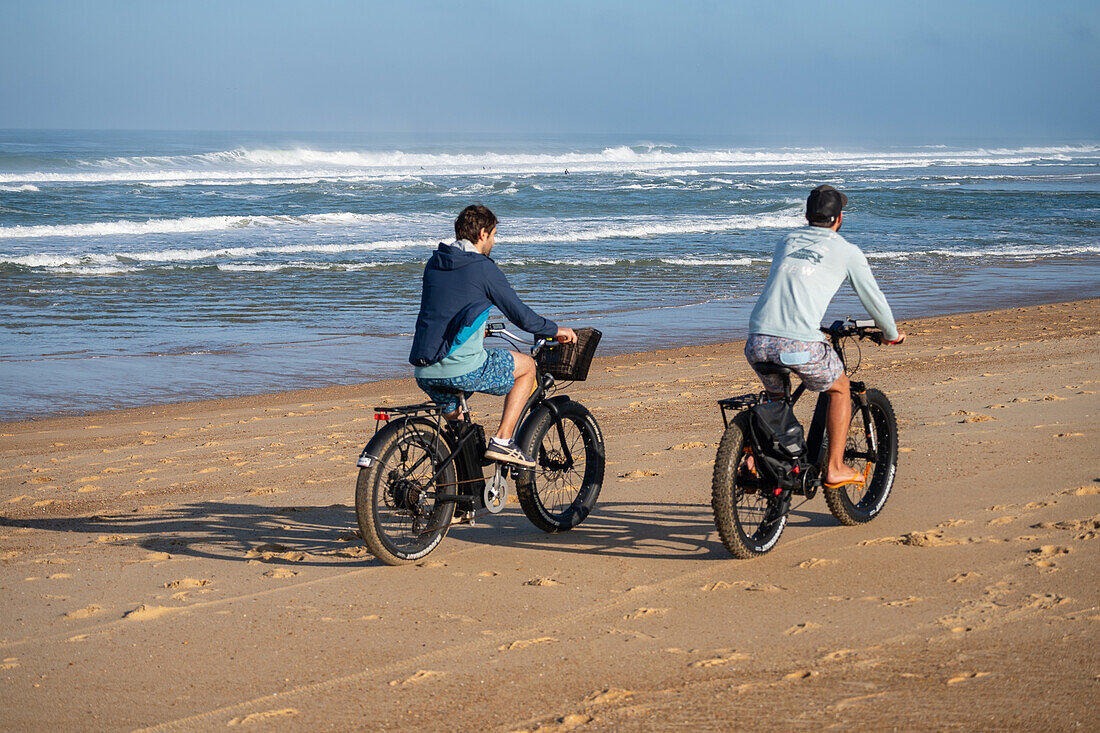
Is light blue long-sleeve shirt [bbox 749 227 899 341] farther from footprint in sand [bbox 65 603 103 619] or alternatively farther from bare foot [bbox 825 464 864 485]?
footprint in sand [bbox 65 603 103 619]

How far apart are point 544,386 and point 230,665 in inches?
85.7

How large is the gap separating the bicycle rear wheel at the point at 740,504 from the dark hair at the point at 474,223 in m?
1.49

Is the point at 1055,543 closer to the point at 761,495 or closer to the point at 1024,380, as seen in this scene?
the point at 761,495

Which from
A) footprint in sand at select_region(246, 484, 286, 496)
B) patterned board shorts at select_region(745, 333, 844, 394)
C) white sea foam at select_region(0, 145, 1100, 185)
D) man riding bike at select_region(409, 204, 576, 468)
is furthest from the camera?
white sea foam at select_region(0, 145, 1100, 185)

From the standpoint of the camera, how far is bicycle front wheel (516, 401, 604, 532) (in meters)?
5.34

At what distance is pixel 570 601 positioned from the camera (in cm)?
442

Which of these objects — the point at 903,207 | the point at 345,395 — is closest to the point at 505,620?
the point at 345,395

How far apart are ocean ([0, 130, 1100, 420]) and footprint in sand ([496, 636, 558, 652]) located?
712cm

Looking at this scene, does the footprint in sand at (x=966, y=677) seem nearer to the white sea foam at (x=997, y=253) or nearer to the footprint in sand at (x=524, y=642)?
the footprint in sand at (x=524, y=642)

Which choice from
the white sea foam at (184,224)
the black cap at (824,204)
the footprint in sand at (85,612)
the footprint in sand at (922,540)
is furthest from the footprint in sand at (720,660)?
the white sea foam at (184,224)

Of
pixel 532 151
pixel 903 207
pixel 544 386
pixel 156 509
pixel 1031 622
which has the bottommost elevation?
pixel 156 509

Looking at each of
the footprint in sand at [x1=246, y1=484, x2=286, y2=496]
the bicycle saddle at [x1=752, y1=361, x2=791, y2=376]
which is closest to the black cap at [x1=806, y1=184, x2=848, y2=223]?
the bicycle saddle at [x1=752, y1=361, x2=791, y2=376]

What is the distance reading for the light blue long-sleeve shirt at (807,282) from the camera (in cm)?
454

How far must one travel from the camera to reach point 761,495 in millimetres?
4906
